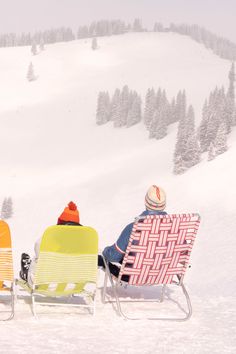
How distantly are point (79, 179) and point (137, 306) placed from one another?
50631 mm

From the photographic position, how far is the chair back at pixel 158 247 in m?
6.39

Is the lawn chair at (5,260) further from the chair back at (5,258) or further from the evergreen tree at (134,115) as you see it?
the evergreen tree at (134,115)

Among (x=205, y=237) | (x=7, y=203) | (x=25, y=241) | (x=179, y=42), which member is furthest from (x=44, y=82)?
(x=205, y=237)

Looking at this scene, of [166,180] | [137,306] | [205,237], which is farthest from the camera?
[166,180]

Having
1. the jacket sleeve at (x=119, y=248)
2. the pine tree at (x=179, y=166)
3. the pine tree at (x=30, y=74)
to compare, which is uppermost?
the jacket sleeve at (x=119, y=248)

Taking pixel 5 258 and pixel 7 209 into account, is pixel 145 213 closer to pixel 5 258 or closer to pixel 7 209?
pixel 5 258

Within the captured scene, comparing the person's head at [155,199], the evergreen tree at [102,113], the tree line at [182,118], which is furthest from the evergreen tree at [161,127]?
the person's head at [155,199]

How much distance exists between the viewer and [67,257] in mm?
6242

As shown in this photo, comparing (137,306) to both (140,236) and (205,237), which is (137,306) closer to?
(140,236)

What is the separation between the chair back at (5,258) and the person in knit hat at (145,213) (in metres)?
1.41

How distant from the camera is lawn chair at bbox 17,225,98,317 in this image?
243 inches

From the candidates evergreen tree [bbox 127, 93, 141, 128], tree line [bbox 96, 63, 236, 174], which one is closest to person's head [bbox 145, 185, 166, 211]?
tree line [bbox 96, 63, 236, 174]

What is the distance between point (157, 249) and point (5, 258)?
1.81 meters

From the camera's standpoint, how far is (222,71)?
111250 mm
